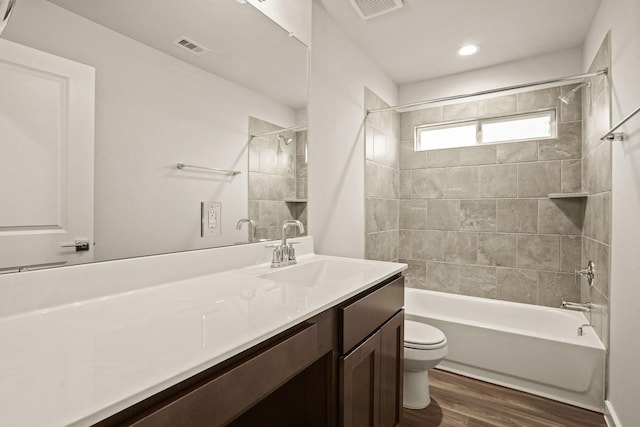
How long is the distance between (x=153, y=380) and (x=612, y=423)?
2.43 m

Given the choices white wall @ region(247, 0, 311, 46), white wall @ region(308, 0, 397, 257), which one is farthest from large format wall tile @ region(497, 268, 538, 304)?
white wall @ region(247, 0, 311, 46)

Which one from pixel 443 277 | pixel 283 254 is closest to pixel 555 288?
pixel 443 277

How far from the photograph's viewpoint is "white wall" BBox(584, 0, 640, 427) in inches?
58.1

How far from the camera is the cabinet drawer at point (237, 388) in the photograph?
574 mm

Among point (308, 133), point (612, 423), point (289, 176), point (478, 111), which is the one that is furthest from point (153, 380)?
point (478, 111)

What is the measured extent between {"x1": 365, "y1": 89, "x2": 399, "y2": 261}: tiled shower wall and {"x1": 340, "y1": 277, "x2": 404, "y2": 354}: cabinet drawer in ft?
3.79

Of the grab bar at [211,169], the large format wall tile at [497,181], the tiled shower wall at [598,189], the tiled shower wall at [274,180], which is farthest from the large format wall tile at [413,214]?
the grab bar at [211,169]

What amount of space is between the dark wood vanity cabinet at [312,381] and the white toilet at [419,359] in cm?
34

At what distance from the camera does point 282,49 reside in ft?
5.87

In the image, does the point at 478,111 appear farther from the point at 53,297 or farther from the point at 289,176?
the point at 53,297

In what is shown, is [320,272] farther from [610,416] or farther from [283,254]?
[610,416]

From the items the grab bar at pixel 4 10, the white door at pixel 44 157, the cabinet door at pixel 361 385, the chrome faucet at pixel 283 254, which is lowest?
the cabinet door at pixel 361 385

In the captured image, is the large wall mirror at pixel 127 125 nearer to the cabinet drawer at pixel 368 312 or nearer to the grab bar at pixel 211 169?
the grab bar at pixel 211 169

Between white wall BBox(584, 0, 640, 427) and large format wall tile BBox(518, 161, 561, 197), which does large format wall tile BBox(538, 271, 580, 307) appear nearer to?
large format wall tile BBox(518, 161, 561, 197)
